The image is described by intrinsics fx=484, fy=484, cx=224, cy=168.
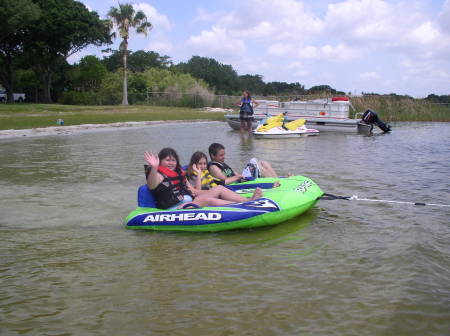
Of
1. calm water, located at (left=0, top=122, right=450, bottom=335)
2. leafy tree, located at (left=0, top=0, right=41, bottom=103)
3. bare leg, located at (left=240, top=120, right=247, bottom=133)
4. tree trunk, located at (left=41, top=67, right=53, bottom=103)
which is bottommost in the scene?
calm water, located at (left=0, top=122, right=450, bottom=335)

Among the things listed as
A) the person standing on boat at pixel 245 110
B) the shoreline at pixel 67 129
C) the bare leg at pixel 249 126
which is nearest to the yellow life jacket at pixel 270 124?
the person standing on boat at pixel 245 110

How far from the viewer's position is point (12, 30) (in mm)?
30828

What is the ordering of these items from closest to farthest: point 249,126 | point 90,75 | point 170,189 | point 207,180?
point 170,189 < point 207,180 < point 249,126 < point 90,75

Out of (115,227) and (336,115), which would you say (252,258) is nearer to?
(115,227)

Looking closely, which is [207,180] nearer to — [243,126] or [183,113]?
[243,126]

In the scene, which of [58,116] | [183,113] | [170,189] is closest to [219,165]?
[170,189]

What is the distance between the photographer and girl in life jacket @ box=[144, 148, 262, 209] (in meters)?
6.11

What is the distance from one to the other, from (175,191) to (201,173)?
2.00 feet

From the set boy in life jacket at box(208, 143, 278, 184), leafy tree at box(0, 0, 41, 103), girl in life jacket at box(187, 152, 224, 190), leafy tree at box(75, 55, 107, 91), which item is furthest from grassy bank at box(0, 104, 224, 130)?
girl in life jacket at box(187, 152, 224, 190)

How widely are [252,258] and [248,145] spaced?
435 inches

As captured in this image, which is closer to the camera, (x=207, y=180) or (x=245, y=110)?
(x=207, y=180)

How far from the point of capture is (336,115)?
70.5 ft

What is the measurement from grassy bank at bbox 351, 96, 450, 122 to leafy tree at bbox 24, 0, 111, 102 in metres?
20.7

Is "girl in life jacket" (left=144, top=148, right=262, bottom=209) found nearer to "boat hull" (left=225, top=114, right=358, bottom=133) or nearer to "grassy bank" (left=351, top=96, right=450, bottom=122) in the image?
"boat hull" (left=225, top=114, right=358, bottom=133)
